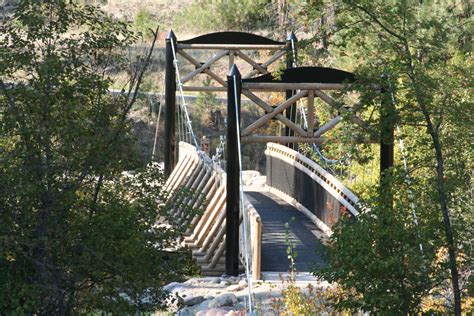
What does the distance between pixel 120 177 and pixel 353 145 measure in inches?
70.0

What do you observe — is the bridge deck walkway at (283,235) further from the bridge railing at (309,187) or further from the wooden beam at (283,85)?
the wooden beam at (283,85)

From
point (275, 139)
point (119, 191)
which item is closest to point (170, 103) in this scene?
point (275, 139)

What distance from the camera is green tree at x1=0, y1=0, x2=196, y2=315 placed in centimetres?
815

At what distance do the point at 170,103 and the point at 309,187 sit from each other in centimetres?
370

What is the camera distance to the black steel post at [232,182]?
13945 mm

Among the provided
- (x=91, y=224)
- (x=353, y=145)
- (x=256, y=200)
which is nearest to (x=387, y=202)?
(x=353, y=145)

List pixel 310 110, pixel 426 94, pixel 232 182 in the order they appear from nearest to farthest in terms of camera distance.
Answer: pixel 426 94
pixel 232 182
pixel 310 110

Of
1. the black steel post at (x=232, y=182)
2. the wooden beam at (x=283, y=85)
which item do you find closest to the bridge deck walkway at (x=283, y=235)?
the black steel post at (x=232, y=182)

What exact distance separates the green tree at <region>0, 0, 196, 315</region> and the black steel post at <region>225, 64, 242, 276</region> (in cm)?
519

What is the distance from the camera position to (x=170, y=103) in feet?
65.2

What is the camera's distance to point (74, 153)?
27.5 feet

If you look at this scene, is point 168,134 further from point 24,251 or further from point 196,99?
point 196,99

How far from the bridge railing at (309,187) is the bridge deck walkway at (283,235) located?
163mm

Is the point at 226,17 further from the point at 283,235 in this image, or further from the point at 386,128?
the point at 386,128
